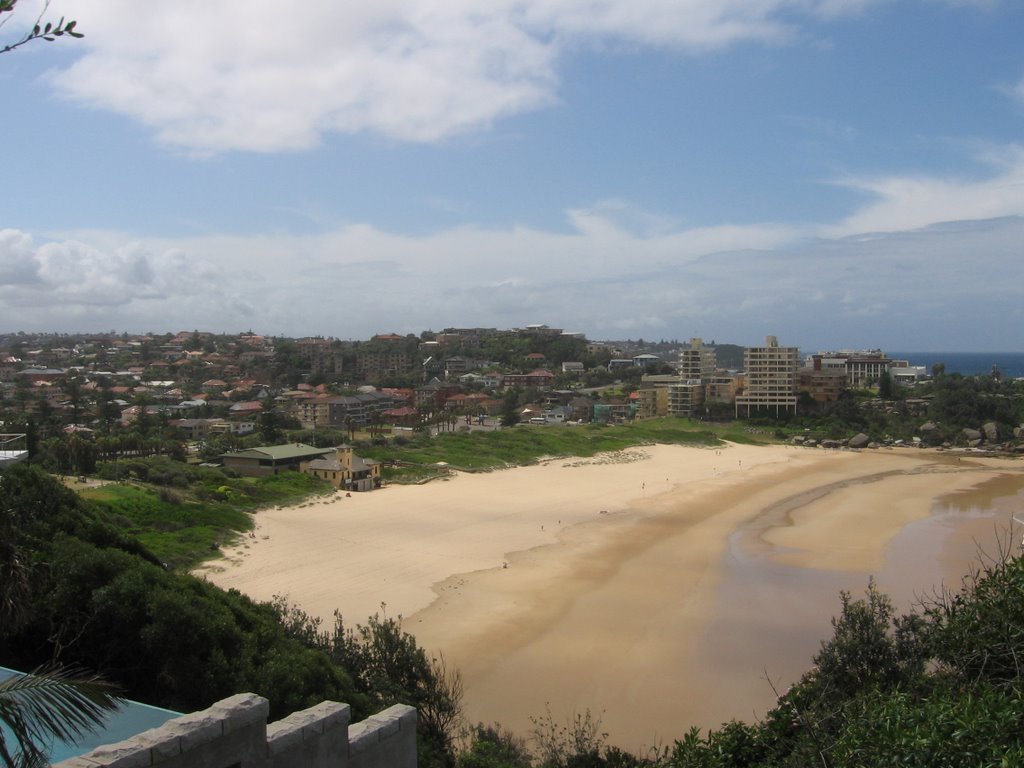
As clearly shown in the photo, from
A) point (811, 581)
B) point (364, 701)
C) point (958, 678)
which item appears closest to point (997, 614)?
point (958, 678)

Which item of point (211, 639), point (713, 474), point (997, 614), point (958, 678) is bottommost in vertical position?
point (713, 474)

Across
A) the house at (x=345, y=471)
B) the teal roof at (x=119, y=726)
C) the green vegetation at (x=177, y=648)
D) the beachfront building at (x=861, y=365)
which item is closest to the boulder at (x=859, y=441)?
the beachfront building at (x=861, y=365)

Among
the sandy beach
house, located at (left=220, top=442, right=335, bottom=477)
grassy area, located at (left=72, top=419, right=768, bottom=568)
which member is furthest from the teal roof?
house, located at (left=220, top=442, right=335, bottom=477)

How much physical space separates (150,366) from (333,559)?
95.1 m

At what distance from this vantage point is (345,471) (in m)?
35.2

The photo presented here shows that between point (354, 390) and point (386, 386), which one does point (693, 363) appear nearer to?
point (354, 390)

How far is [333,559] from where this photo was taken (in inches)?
872

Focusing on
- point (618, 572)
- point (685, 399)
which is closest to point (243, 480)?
point (618, 572)

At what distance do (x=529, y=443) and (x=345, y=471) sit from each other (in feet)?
55.0

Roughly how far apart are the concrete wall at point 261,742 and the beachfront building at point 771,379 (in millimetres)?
63396

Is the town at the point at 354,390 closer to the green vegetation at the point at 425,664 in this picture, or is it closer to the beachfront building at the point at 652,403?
the beachfront building at the point at 652,403

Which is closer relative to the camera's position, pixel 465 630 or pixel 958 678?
pixel 958 678

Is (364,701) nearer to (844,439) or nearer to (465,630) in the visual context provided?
(465,630)

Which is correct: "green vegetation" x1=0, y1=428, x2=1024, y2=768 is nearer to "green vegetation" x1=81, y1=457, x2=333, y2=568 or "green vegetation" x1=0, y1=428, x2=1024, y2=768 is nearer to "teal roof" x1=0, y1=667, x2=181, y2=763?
"teal roof" x1=0, y1=667, x2=181, y2=763
